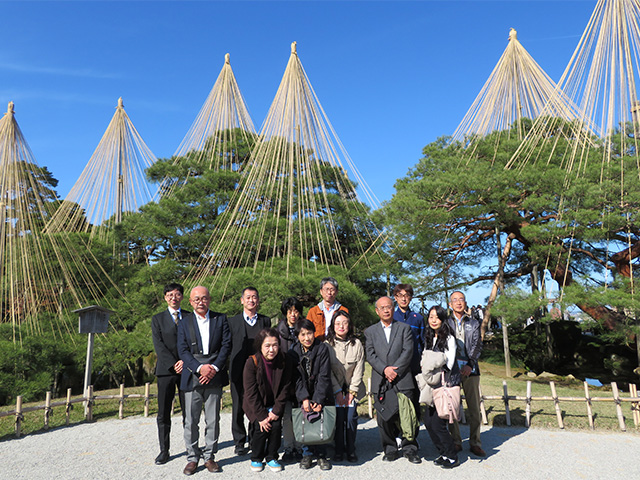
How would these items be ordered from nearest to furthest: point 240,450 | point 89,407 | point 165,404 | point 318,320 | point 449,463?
point 449,463
point 165,404
point 240,450
point 318,320
point 89,407

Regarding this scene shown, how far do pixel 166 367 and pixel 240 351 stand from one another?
24.2 inches

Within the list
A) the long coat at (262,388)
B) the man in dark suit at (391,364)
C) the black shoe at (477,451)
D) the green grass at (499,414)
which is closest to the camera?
the long coat at (262,388)

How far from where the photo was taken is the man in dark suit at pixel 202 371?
3230mm

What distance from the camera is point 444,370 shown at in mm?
3355

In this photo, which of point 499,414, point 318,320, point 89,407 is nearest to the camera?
point 318,320

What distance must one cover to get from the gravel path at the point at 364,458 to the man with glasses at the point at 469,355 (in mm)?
187

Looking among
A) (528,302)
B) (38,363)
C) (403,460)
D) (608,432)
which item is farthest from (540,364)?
(38,363)

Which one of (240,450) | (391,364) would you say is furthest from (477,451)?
(240,450)

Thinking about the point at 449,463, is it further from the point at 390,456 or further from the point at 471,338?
the point at 471,338

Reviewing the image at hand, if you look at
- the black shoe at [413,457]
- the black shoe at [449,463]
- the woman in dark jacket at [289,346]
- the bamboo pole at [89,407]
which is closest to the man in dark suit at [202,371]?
the woman in dark jacket at [289,346]

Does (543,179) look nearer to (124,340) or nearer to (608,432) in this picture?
(608,432)

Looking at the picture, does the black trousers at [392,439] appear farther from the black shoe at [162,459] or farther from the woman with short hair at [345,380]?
the black shoe at [162,459]

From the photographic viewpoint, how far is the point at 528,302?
706 cm

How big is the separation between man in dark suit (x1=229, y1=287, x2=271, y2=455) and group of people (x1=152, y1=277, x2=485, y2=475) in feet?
0.05
